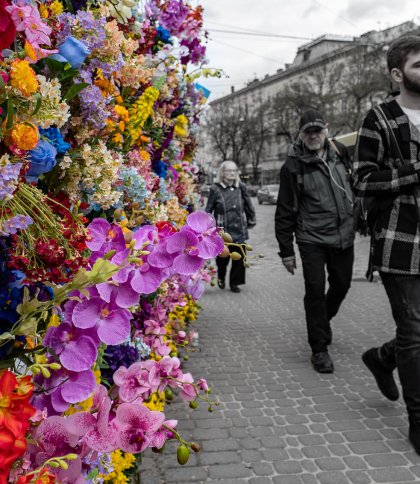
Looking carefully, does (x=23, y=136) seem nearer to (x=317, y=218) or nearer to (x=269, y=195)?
(x=317, y=218)

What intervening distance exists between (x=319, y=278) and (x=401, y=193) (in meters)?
1.48

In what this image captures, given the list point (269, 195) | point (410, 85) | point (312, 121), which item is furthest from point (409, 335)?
point (269, 195)

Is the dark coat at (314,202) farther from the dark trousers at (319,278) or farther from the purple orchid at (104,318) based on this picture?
the purple orchid at (104,318)

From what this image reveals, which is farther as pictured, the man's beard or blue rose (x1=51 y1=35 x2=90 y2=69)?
the man's beard

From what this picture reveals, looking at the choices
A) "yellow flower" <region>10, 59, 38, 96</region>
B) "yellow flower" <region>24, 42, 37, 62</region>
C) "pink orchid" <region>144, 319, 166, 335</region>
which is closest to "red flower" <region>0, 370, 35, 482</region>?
"yellow flower" <region>10, 59, 38, 96</region>

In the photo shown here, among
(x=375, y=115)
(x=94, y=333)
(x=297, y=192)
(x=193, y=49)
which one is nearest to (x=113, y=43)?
(x=94, y=333)

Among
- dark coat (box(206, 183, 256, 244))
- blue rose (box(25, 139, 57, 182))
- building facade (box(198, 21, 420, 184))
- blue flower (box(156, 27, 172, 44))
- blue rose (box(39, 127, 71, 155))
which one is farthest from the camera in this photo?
building facade (box(198, 21, 420, 184))

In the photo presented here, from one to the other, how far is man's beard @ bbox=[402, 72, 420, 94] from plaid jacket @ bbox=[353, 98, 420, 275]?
108 millimetres

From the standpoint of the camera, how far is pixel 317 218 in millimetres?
4652

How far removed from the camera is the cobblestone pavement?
2998 millimetres

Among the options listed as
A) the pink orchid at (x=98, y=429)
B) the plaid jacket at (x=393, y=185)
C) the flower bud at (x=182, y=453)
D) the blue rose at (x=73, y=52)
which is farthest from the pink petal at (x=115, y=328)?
the plaid jacket at (x=393, y=185)

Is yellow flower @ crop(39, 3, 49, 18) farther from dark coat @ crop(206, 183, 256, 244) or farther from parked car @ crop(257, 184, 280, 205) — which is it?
parked car @ crop(257, 184, 280, 205)

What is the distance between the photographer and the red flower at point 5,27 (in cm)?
95

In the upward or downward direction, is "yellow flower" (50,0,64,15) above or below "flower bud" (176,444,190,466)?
above
